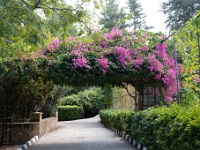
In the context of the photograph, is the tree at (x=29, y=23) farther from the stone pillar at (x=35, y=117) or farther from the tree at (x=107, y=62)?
the stone pillar at (x=35, y=117)

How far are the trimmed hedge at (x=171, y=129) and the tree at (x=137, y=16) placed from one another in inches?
1406

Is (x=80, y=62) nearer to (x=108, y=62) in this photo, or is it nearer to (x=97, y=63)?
(x=97, y=63)

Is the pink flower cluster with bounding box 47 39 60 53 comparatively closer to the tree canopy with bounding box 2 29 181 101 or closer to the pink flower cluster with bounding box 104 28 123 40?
the tree canopy with bounding box 2 29 181 101

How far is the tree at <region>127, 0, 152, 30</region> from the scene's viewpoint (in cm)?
4397

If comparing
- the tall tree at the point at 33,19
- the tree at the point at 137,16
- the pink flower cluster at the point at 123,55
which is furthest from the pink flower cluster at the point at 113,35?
the tree at the point at 137,16

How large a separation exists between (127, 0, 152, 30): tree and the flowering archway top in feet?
106

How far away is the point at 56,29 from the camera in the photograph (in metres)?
7.66

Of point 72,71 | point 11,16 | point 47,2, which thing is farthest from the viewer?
point 72,71

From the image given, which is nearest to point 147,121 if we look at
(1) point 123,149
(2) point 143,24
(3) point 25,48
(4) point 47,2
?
(1) point 123,149

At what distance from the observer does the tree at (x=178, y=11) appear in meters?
30.5

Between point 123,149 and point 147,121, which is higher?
point 147,121

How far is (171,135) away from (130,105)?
1157 cm

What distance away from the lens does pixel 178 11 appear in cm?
3219

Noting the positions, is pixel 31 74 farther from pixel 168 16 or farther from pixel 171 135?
pixel 168 16
